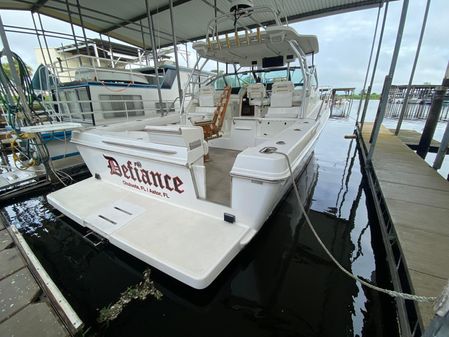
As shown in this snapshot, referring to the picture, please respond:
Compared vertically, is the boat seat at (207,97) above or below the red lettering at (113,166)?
above

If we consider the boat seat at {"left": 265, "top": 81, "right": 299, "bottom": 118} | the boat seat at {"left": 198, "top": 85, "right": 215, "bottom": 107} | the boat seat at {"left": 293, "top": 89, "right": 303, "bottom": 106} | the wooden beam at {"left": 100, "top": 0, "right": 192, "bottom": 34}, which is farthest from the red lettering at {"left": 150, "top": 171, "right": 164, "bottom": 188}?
the wooden beam at {"left": 100, "top": 0, "right": 192, "bottom": 34}

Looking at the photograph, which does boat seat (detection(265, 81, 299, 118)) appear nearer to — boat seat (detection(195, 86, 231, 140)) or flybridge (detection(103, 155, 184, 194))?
boat seat (detection(195, 86, 231, 140))

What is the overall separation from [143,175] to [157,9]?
19.7ft

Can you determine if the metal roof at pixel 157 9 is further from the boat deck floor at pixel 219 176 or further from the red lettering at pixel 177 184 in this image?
the red lettering at pixel 177 184

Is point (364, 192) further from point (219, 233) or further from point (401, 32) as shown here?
point (219, 233)

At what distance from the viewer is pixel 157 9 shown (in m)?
5.84

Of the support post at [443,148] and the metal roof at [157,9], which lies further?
the metal roof at [157,9]

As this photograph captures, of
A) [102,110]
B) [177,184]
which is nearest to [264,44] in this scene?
[177,184]

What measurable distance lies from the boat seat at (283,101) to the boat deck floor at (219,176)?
3.04 ft

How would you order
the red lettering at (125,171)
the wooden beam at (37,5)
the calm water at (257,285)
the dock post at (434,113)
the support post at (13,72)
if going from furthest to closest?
the wooden beam at (37,5)
the dock post at (434,113)
the support post at (13,72)
the red lettering at (125,171)
the calm water at (257,285)

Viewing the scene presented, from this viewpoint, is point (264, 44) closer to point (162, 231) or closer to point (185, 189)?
point (185, 189)

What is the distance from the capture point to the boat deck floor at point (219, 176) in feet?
6.12

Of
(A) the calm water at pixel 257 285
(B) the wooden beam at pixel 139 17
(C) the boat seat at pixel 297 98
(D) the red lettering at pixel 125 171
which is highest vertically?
(B) the wooden beam at pixel 139 17

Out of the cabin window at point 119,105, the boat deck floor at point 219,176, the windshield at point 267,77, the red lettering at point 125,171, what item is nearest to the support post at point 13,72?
the cabin window at point 119,105
